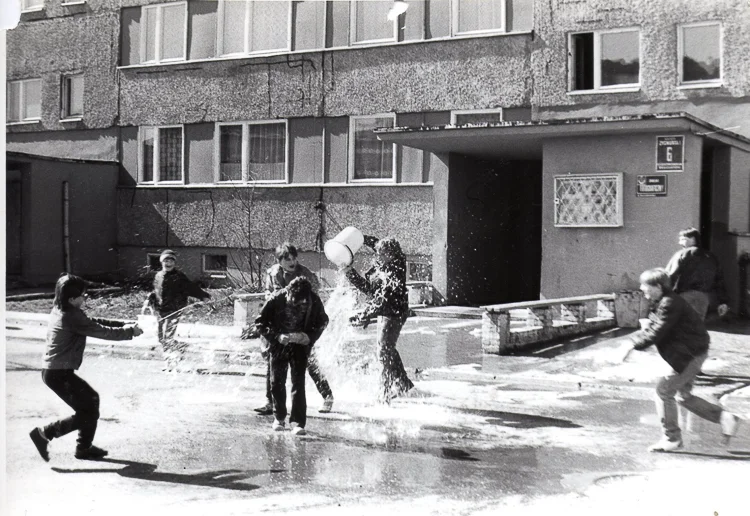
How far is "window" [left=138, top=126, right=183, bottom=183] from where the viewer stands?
1006cm

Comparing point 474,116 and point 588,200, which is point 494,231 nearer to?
point 588,200

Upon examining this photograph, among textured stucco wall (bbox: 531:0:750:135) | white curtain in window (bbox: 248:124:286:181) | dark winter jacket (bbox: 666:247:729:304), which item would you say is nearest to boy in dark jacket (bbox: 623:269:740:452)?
dark winter jacket (bbox: 666:247:729:304)

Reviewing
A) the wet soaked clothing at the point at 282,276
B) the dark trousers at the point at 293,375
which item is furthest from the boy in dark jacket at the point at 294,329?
the wet soaked clothing at the point at 282,276

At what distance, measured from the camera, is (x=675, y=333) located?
21.1 feet

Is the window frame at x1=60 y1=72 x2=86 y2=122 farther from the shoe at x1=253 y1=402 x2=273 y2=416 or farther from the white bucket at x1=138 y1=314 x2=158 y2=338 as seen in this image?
the shoe at x1=253 y1=402 x2=273 y2=416

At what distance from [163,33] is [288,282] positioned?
376 centimetres

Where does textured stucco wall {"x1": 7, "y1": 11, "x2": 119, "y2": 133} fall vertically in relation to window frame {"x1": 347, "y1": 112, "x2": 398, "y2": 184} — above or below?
above

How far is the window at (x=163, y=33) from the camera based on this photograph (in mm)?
9492

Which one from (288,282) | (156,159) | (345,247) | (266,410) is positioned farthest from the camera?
(156,159)

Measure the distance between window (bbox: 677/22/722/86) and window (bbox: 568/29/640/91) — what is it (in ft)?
1.85

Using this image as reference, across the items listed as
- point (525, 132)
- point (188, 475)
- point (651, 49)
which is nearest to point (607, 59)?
point (651, 49)

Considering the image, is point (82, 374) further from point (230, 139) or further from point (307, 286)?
point (230, 139)

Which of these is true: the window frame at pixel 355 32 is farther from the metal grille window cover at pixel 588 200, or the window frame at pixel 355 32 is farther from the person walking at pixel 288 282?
the person walking at pixel 288 282

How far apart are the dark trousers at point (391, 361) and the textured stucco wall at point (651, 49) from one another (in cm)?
→ 312
